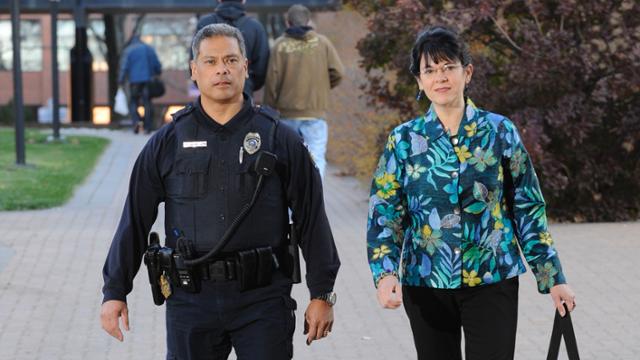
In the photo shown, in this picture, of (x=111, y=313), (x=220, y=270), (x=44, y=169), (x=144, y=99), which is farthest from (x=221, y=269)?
(x=144, y=99)

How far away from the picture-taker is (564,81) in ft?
42.1

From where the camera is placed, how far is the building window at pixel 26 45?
1587 inches

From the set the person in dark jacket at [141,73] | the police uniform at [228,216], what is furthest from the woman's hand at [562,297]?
the person in dark jacket at [141,73]

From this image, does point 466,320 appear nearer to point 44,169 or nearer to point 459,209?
point 459,209

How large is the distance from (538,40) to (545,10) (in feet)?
1.26

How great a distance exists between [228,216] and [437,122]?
2.63ft

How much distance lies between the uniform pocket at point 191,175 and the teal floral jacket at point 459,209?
633 mm

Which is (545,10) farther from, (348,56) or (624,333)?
(348,56)

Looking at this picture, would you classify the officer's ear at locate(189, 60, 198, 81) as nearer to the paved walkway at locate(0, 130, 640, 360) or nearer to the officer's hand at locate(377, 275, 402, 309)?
the officer's hand at locate(377, 275, 402, 309)

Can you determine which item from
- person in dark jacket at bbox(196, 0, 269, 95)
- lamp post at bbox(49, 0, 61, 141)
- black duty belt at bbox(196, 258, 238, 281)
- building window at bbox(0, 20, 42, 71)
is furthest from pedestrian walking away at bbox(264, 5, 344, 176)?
building window at bbox(0, 20, 42, 71)

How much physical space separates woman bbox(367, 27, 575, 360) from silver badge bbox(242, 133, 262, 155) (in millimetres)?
490

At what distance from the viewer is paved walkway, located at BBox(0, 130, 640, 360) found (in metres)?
8.02

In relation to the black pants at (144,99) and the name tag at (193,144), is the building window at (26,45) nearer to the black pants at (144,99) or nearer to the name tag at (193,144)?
the black pants at (144,99)

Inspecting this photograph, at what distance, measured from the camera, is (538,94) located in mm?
13188
